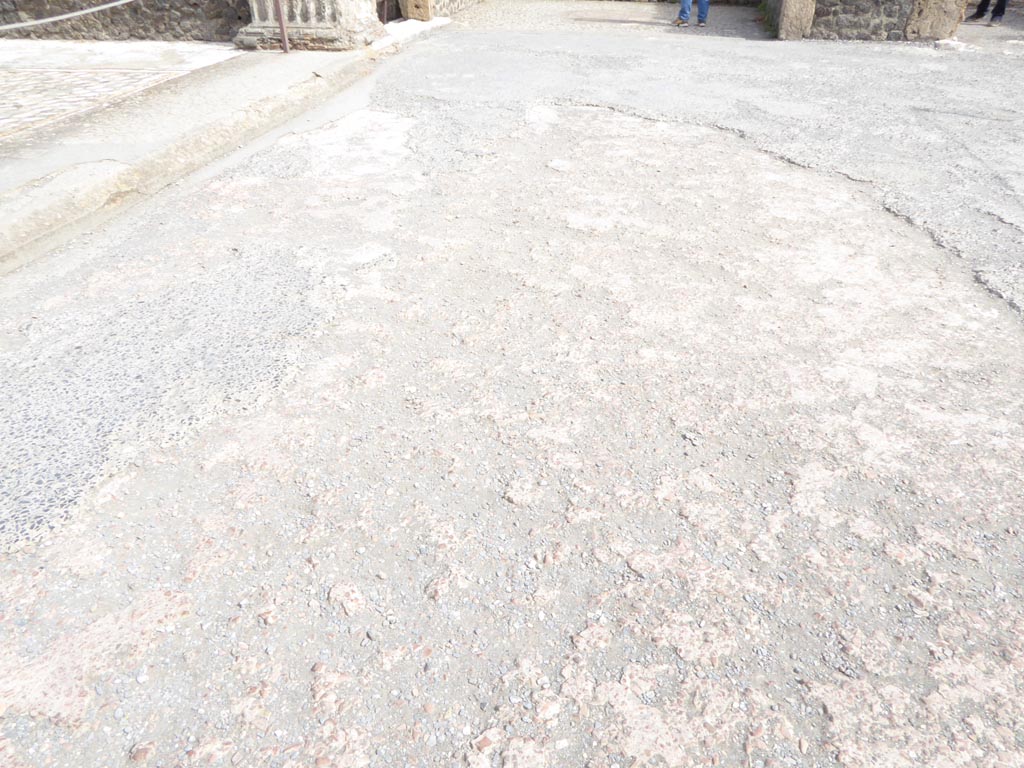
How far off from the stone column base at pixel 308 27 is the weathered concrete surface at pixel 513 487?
358 cm

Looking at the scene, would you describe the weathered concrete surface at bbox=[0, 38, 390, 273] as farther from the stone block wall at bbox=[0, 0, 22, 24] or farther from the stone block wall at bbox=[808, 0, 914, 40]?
the stone block wall at bbox=[808, 0, 914, 40]

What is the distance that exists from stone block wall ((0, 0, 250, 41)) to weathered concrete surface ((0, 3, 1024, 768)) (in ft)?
14.9

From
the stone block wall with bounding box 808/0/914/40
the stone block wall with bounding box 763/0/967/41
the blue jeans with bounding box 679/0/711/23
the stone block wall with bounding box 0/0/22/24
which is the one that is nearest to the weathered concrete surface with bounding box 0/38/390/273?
the stone block wall with bounding box 0/0/22/24

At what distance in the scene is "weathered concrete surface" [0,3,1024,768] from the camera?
4.40ft

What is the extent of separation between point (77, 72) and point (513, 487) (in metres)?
6.05

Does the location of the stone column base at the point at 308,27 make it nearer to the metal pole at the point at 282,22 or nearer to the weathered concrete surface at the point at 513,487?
the metal pole at the point at 282,22

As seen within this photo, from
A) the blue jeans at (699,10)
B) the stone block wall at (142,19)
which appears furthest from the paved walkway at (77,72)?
the blue jeans at (699,10)

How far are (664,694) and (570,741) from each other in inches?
8.2

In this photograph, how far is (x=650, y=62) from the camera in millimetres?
6512

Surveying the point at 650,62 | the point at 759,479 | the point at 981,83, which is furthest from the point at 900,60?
the point at 759,479

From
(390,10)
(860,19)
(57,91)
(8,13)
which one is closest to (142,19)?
(8,13)

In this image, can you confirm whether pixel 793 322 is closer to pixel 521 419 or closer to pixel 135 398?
pixel 521 419

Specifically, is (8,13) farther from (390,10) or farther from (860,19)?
(860,19)

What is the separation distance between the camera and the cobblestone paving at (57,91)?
463cm
